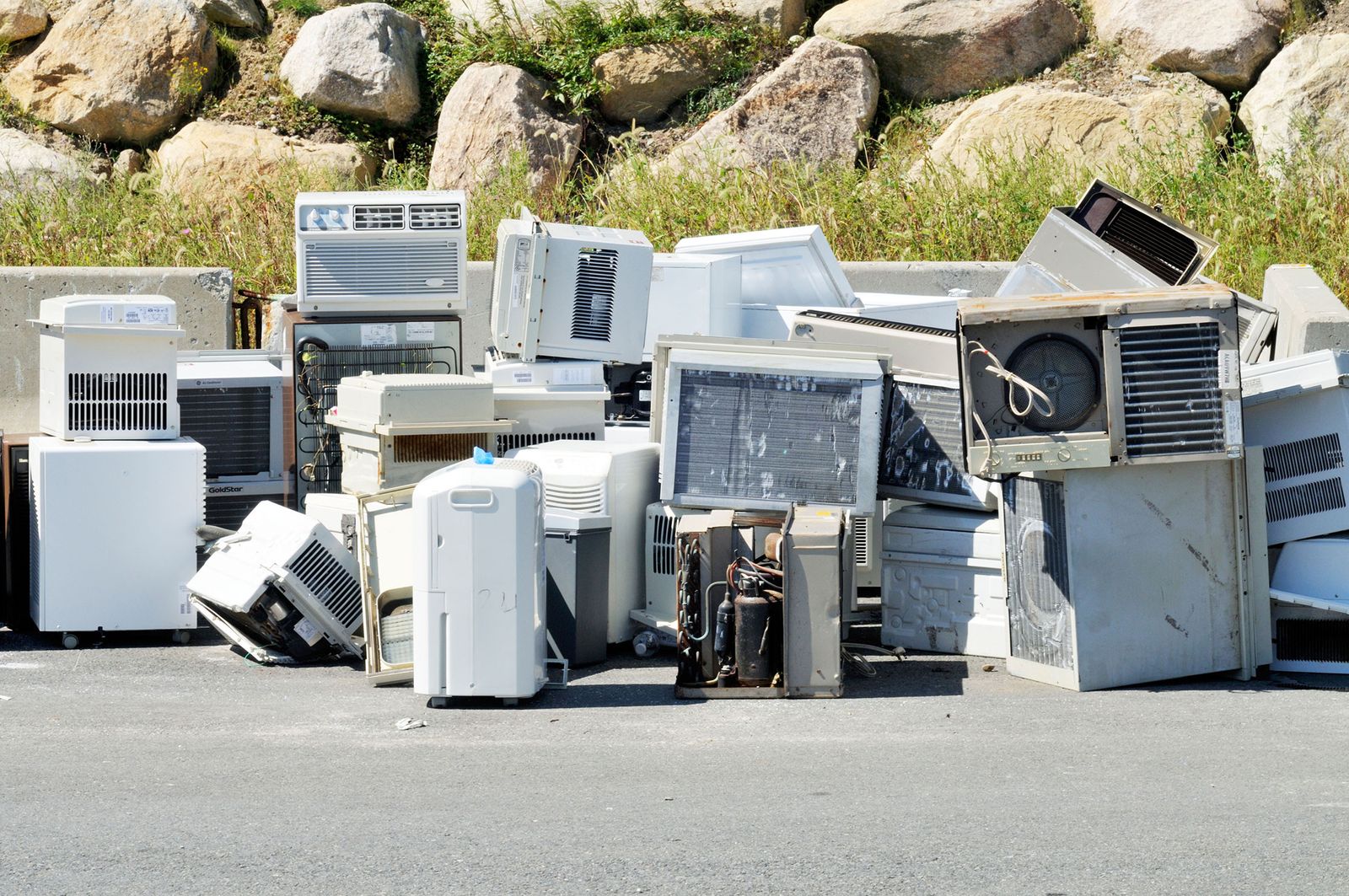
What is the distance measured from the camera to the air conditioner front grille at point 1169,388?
540 cm

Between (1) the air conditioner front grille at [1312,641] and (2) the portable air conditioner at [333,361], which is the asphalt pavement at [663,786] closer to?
(1) the air conditioner front grille at [1312,641]

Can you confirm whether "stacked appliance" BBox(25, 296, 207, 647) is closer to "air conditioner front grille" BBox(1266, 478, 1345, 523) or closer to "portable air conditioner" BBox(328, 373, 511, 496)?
"portable air conditioner" BBox(328, 373, 511, 496)

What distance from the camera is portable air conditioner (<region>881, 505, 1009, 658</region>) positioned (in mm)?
6152

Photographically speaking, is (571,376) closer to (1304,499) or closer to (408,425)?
(408,425)

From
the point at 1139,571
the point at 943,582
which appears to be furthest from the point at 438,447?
the point at 1139,571

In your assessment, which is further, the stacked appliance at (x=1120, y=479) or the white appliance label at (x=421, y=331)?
the white appliance label at (x=421, y=331)

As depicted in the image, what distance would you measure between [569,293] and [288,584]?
2.25m

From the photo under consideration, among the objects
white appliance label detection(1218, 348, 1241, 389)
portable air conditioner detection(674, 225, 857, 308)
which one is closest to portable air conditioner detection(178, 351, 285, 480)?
portable air conditioner detection(674, 225, 857, 308)

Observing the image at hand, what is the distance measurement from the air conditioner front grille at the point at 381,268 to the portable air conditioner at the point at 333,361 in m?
0.16

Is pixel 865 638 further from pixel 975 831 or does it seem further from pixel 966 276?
pixel 966 276

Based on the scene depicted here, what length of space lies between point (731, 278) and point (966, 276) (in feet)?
6.09

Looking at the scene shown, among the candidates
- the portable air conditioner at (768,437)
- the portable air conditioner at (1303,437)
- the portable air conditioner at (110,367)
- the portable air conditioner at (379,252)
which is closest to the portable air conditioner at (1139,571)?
the portable air conditioner at (1303,437)

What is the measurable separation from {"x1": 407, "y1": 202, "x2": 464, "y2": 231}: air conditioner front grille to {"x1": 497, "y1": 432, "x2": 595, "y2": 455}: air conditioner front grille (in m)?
1.17

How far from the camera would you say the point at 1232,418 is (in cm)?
545
